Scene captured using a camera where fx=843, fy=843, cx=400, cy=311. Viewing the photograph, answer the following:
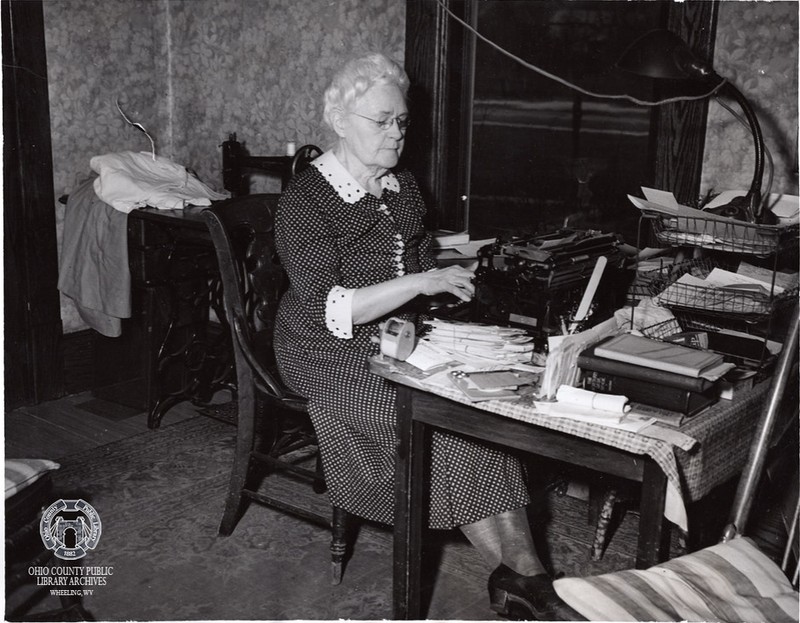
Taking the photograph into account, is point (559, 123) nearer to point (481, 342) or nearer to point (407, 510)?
point (481, 342)

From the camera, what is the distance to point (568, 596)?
153 cm

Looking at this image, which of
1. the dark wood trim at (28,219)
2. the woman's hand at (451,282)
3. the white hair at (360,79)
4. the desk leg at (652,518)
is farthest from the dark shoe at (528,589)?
the dark wood trim at (28,219)

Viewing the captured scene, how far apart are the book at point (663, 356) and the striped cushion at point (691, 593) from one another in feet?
1.23

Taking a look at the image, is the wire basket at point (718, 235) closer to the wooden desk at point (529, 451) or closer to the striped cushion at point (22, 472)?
the wooden desk at point (529, 451)

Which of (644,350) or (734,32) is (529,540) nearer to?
(644,350)

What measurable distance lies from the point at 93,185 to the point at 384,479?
2.20 m

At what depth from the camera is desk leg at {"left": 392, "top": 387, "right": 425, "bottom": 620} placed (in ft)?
6.82

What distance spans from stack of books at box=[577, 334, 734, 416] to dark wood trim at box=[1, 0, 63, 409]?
9.42 ft

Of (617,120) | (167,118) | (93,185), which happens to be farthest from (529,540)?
(617,120)

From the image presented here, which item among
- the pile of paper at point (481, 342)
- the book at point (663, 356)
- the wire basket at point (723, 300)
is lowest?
the pile of paper at point (481, 342)

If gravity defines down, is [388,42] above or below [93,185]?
above

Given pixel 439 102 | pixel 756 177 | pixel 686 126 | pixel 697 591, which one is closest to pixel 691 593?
pixel 697 591

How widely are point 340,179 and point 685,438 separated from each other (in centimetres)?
134

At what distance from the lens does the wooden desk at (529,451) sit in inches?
66.9
